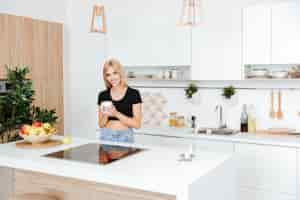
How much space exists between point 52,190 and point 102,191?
419 mm

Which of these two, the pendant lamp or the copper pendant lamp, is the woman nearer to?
the pendant lamp

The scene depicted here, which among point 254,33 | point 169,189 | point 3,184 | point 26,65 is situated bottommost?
point 3,184

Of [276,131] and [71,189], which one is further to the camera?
[276,131]

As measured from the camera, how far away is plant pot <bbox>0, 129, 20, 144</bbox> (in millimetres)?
4031

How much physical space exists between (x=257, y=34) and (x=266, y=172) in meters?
1.42

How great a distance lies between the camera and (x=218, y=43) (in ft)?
13.9

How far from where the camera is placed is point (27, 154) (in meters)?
2.68

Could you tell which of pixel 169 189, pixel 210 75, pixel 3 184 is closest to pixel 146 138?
pixel 210 75

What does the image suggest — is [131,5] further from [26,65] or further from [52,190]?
[52,190]

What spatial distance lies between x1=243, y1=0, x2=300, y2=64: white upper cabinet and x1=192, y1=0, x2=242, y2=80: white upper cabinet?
0.37 feet

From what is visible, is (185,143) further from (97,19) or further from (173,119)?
(97,19)

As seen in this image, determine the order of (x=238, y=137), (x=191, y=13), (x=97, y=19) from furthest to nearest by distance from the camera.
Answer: (x=238, y=137) < (x=97, y=19) < (x=191, y=13)

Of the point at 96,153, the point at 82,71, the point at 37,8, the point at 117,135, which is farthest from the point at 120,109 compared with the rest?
the point at 37,8

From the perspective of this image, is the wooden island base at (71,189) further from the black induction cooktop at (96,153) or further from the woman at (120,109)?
the woman at (120,109)
